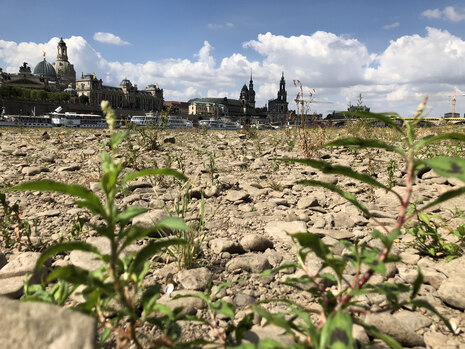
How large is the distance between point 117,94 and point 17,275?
4907 inches

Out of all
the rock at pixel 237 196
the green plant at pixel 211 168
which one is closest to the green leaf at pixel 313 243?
the rock at pixel 237 196

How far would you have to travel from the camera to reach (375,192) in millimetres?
4227

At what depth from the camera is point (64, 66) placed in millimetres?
123688

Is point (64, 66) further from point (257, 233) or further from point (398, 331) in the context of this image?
point (398, 331)

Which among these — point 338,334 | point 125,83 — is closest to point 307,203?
point 338,334

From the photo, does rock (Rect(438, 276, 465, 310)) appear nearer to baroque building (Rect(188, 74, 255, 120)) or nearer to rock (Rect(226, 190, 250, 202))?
rock (Rect(226, 190, 250, 202))

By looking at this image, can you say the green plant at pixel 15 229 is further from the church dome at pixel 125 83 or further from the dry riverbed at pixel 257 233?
the church dome at pixel 125 83

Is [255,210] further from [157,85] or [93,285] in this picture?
[157,85]

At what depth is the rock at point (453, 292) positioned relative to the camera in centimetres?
186

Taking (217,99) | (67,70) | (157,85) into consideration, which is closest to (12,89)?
(67,70)

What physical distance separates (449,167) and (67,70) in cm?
14586

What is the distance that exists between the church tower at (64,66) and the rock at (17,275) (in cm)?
13710

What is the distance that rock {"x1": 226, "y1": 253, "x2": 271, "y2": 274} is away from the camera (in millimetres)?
2354

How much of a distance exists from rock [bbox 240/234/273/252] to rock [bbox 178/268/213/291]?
54 centimetres
